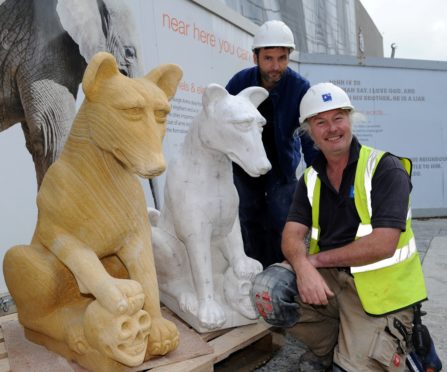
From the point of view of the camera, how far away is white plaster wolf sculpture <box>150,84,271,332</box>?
2.06 meters

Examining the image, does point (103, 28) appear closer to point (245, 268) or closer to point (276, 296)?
point (245, 268)

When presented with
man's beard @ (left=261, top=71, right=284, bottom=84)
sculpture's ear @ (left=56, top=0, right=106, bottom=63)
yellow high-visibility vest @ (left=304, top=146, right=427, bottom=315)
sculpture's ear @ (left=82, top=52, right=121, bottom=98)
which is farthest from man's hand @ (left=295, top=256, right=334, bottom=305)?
sculpture's ear @ (left=56, top=0, right=106, bottom=63)

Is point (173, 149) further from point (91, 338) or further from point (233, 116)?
point (91, 338)

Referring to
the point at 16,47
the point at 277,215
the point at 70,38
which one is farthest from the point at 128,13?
the point at 277,215

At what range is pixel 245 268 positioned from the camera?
2.23 m

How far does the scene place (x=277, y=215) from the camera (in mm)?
3070

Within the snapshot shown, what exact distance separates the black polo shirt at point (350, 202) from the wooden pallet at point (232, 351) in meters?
0.50

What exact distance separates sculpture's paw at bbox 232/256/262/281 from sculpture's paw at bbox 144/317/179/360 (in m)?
0.49

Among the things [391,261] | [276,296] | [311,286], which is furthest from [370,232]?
[276,296]

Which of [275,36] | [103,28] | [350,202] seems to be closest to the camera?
[350,202]

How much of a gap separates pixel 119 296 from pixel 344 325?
1030 millimetres

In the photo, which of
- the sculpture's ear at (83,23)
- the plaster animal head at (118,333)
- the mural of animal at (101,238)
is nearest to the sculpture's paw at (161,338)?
the mural of animal at (101,238)

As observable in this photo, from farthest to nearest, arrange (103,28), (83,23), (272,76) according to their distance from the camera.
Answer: (103,28) < (83,23) < (272,76)

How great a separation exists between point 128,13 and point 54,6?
618 mm
